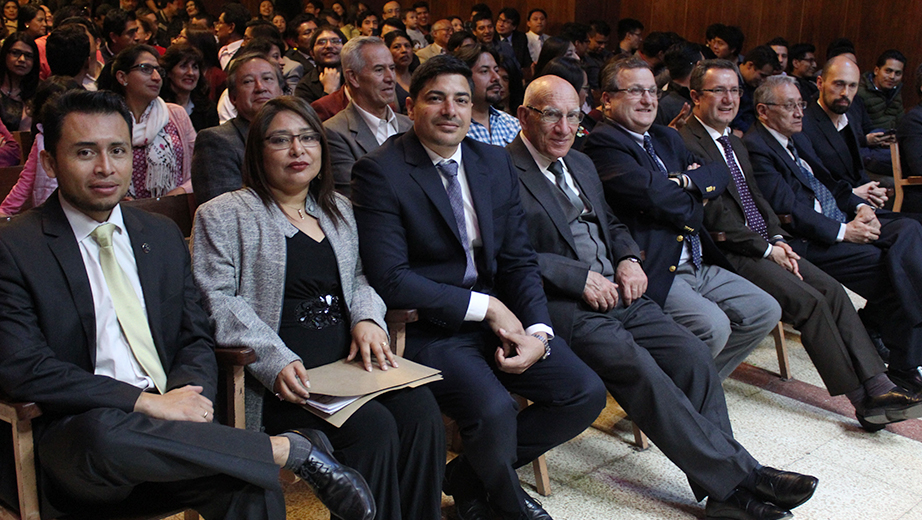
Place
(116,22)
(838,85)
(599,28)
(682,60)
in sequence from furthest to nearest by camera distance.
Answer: (599,28)
(116,22)
(682,60)
(838,85)

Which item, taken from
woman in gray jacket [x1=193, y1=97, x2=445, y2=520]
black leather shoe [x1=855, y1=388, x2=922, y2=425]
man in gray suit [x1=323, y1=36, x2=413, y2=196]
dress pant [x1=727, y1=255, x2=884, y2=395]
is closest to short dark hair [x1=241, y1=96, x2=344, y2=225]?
woman in gray jacket [x1=193, y1=97, x2=445, y2=520]

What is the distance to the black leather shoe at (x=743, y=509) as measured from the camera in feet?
7.51

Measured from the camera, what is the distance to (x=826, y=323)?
3061mm

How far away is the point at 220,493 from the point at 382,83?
7.15ft

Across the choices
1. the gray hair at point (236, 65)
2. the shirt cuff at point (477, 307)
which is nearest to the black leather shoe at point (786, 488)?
the shirt cuff at point (477, 307)

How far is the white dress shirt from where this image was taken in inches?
70.0

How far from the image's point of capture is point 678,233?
3.04 m

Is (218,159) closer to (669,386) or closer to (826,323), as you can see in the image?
(669,386)

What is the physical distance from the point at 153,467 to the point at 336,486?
0.41 metres

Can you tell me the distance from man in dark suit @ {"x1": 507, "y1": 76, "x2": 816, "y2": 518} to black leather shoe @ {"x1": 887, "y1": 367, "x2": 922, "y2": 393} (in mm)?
1188

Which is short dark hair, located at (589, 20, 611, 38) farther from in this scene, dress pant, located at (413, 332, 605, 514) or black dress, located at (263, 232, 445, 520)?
black dress, located at (263, 232, 445, 520)

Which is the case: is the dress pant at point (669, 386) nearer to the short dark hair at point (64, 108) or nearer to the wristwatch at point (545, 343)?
the wristwatch at point (545, 343)

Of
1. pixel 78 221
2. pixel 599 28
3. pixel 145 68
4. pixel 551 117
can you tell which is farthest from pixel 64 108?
pixel 599 28

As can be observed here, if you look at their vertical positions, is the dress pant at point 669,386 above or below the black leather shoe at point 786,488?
above
